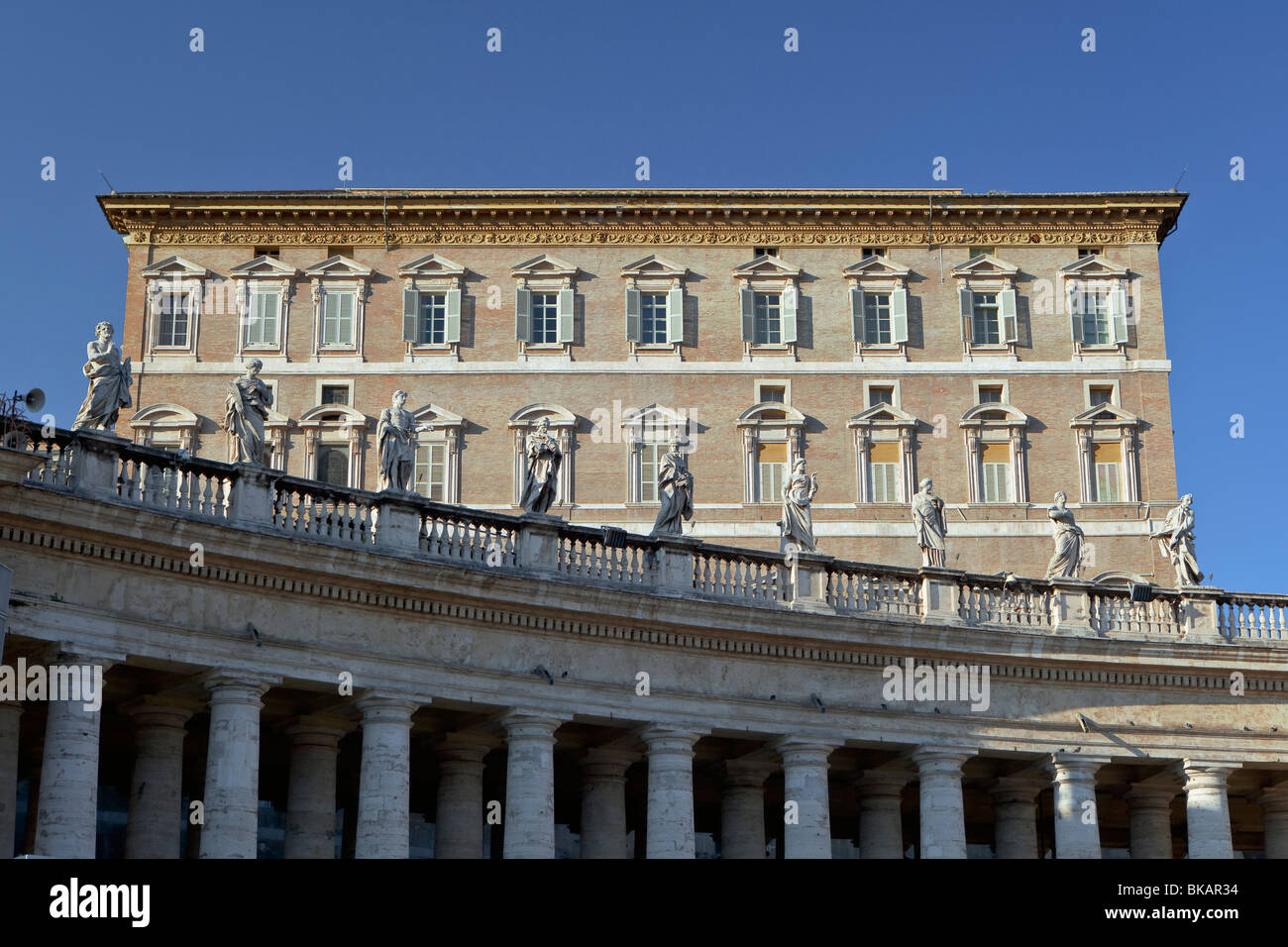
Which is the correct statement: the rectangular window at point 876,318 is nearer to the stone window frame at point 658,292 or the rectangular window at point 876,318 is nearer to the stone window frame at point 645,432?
the stone window frame at point 658,292

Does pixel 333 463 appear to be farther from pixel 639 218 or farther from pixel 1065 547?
pixel 1065 547

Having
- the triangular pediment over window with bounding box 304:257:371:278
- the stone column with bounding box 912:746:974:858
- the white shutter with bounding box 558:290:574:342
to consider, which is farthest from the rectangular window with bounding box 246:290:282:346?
the stone column with bounding box 912:746:974:858

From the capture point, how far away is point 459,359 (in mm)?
71000

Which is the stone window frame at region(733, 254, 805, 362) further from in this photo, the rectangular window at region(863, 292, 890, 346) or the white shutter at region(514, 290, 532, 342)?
the white shutter at region(514, 290, 532, 342)

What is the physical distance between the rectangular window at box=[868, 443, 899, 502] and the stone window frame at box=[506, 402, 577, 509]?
36.3ft

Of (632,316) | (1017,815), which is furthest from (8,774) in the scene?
(632,316)

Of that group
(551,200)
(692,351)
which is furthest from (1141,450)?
(551,200)

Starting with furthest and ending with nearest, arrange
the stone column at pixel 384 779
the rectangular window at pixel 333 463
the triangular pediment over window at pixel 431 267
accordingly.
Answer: the triangular pediment over window at pixel 431 267 → the rectangular window at pixel 333 463 → the stone column at pixel 384 779

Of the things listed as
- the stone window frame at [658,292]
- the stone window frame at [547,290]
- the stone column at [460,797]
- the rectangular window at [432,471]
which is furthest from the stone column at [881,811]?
the stone window frame at [547,290]

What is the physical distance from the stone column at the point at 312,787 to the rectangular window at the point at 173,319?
36260mm

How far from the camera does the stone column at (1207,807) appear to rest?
41656mm

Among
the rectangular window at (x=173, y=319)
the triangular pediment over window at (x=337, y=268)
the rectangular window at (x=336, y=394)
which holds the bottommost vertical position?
the rectangular window at (x=336, y=394)

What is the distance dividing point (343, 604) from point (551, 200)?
3924 centimetres
